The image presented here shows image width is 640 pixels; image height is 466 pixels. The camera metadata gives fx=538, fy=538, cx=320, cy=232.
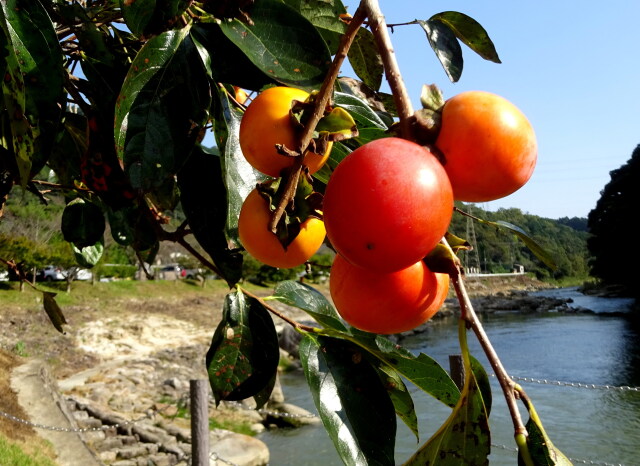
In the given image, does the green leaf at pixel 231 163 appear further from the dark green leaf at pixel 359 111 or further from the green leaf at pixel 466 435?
the green leaf at pixel 466 435

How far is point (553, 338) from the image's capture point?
17906 millimetres

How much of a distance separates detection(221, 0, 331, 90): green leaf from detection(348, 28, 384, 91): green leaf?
21 centimetres

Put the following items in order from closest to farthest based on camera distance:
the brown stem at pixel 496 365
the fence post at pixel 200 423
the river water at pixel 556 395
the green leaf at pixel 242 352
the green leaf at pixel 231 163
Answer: the brown stem at pixel 496 365 → the green leaf at pixel 231 163 → the green leaf at pixel 242 352 → the fence post at pixel 200 423 → the river water at pixel 556 395

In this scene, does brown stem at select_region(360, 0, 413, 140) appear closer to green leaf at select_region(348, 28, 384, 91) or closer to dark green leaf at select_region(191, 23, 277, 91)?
dark green leaf at select_region(191, 23, 277, 91)

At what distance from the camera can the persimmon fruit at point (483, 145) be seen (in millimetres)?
407

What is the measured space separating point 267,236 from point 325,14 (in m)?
0.36

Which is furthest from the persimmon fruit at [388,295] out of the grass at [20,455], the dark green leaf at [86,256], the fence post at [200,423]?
the grass at [20,455]

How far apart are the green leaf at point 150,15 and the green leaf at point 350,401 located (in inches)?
17.4

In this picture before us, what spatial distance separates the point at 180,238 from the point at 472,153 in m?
0.65

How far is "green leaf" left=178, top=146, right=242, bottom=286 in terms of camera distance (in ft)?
2.33

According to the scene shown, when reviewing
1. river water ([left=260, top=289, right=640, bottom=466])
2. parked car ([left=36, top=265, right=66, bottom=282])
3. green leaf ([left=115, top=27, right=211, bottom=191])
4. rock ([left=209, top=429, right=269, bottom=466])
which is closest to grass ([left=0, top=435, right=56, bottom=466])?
rock ([left=209, top=429, right=269, bottom=466])

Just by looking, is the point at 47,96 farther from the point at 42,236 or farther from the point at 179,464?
the point at 42,236

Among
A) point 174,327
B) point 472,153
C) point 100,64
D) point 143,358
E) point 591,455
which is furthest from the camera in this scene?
point 174,327

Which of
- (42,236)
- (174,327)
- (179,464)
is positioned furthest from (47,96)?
(42,236)
